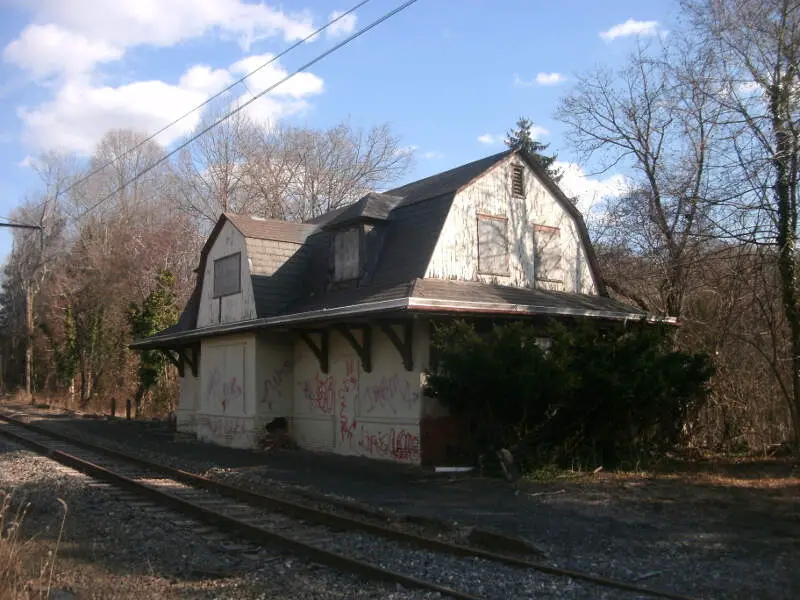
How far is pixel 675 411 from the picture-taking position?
13.8 m

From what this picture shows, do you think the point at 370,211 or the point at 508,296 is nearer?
the point at 508,296

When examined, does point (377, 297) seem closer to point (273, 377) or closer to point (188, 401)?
point (273, 377)

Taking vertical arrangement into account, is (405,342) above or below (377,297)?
below

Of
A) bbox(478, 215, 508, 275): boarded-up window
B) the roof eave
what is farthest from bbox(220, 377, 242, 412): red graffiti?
the roof eave

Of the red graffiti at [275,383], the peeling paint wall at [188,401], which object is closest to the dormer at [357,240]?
the red graffiti at [275,383]

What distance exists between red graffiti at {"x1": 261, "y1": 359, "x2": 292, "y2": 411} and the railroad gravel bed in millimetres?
3477

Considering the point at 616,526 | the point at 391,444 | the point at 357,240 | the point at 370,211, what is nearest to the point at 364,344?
the point at 391,444

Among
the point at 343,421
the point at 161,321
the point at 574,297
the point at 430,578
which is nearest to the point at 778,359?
the point at 574,297

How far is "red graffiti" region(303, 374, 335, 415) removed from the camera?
53.4 ft

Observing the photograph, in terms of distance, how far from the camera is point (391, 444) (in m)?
14.3

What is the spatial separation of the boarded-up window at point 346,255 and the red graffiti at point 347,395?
7.18 feet

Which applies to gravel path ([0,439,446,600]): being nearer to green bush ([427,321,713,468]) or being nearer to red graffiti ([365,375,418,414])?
green bush ([427,321,713,468])

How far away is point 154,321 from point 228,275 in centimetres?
1232

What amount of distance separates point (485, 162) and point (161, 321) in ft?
60.1
